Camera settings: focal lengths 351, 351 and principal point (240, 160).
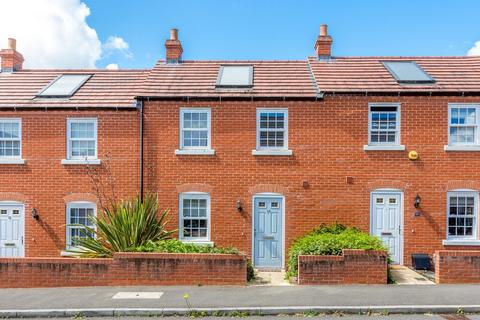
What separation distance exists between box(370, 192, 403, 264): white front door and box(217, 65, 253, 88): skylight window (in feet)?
A: 18.6

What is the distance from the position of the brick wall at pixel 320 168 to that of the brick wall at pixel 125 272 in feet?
8.63

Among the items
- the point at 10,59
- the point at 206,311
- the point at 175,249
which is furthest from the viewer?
the point at 10,59

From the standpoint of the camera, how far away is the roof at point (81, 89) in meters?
11.7

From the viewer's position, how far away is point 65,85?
514 inches

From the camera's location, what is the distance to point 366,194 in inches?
440

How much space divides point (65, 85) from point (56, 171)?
3528 millimetres

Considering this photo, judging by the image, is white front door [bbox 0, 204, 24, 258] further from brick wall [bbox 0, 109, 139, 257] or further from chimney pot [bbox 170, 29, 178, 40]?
chimney pot [bbox 170, 29, 178, 40]

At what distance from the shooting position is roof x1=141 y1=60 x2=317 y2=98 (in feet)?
37.6

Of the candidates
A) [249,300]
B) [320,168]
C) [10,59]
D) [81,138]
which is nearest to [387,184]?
[320,168]

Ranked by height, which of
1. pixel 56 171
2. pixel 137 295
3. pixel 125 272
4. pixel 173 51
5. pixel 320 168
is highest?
pixel 173 51

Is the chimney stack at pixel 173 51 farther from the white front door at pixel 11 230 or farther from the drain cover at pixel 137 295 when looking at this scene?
the drain cover at pixel 137 295

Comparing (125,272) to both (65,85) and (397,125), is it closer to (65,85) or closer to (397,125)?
(65,85)

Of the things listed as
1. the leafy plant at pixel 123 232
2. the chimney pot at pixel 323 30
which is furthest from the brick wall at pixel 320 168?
the chimney pot at pixel 323 30

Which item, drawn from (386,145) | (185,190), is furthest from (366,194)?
(185,190)
